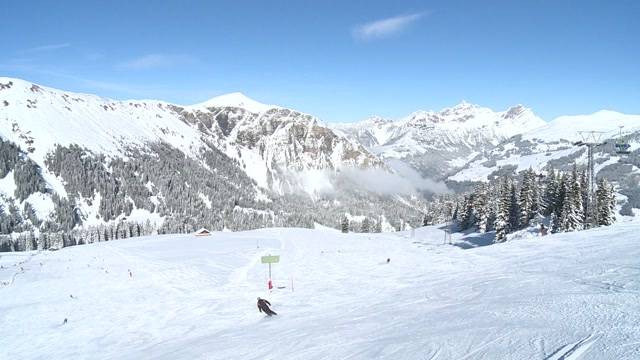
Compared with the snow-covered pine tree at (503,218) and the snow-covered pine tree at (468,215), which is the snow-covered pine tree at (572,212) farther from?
the snow-covered pine tree at (468,215)

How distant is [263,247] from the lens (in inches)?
3302

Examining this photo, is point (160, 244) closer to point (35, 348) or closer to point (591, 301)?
point (35, 348)

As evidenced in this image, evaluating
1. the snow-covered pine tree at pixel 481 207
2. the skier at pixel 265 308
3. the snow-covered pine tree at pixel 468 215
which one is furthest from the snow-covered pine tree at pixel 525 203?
the skier at pixel 265 308

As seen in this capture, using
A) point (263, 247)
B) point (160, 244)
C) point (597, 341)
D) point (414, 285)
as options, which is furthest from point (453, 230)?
point (597, 341)

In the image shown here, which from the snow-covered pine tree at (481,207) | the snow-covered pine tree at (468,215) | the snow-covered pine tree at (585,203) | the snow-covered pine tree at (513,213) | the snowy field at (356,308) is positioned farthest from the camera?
the snow-covered pine tree at (468,215)

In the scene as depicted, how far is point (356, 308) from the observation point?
86.3ft

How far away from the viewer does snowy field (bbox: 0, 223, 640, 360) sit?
580 inches

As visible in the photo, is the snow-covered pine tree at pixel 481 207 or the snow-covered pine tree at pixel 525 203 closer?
the snow-covered pine tree at pixel 525 203

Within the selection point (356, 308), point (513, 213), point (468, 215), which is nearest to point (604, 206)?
point (513, 213)

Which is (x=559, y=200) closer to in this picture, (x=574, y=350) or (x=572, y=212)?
(x=572, y=212)

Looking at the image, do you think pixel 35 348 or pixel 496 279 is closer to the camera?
pixel 35 348

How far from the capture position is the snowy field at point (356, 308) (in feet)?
48.4

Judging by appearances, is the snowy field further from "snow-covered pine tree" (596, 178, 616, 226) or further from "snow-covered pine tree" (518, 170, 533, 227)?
"snow-covered pine tree" (518, 170, 533, 227)

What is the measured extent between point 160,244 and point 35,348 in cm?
6861
